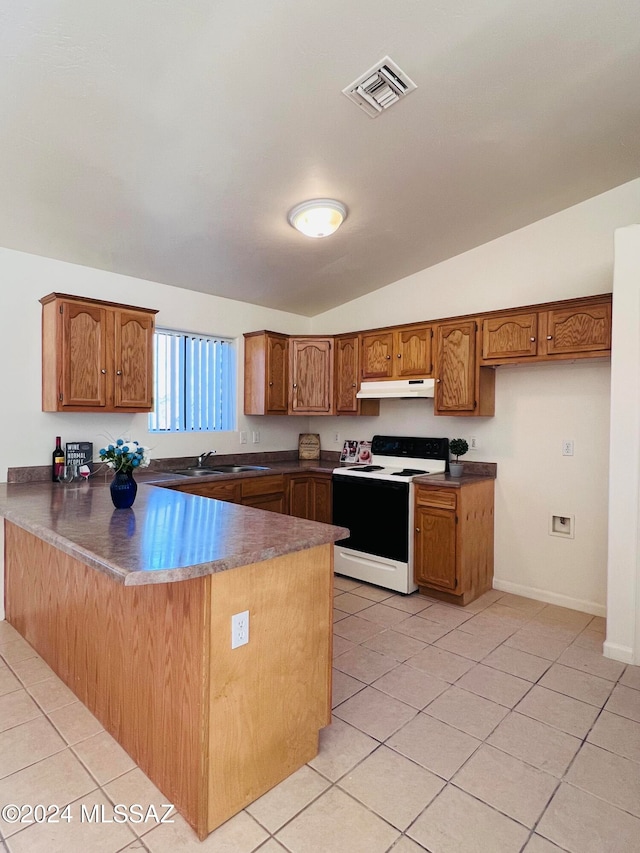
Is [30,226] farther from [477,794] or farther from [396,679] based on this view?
[477,794]

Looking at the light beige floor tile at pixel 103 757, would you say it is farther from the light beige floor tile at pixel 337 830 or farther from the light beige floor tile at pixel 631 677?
the light beige floor tile at pixel 631 677

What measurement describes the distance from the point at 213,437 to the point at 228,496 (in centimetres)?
80

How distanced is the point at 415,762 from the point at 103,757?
123 cm

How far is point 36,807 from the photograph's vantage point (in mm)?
1639

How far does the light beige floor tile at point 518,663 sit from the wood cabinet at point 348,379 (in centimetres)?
227

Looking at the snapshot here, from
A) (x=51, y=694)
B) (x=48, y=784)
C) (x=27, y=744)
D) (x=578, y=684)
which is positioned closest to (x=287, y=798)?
(x=48, y=784)

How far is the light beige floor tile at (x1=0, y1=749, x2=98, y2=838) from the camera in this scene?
1.67m

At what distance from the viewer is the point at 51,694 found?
2.31m

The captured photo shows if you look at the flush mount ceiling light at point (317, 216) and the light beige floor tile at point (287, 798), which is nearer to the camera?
the light beige floor tile at point (287, 798)

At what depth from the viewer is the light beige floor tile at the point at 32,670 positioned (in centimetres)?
244

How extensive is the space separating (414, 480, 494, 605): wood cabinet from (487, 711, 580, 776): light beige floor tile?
128cm

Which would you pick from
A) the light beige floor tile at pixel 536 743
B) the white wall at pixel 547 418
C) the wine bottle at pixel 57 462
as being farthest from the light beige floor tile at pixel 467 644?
the wine bottle at pixel 57 462

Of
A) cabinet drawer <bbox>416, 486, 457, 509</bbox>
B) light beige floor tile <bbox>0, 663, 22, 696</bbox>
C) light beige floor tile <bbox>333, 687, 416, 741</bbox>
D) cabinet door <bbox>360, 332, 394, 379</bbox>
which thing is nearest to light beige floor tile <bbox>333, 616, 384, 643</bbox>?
light beige floor tile <bbox>333, 687, 416, 741</bbox>

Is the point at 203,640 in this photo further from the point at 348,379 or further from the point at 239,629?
the point at 348,379
